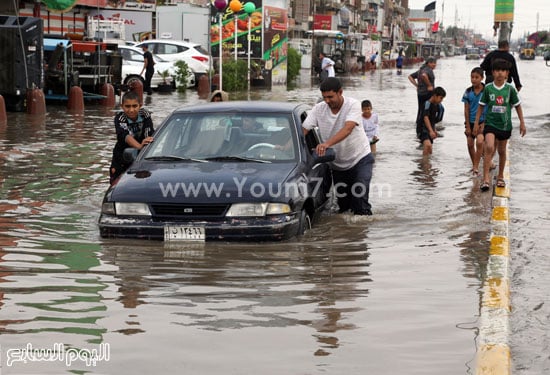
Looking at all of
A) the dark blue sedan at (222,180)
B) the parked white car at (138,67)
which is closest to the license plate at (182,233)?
the dark blue sedan at (222,180)

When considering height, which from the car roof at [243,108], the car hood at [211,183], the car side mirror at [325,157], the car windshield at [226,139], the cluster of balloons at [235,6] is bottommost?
the car hood at [211,183]

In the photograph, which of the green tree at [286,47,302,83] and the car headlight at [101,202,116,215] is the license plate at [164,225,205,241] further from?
the green tree at [286,47,302,83]

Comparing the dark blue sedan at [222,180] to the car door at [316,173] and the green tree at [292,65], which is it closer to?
the car door at [316,173]

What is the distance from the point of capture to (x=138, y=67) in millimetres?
35000

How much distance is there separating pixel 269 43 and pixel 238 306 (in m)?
37.2

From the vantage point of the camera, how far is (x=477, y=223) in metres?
10.6

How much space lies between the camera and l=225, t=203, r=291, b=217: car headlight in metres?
8.75

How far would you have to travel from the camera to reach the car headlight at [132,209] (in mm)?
8898

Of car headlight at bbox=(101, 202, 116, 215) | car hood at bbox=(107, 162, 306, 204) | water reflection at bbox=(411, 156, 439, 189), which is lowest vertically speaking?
water reflection at bbox=(411, 156, 439, 189)

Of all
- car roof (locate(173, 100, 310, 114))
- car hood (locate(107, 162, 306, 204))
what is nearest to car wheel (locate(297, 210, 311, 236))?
Result: car hood (locate(107, 162, 306, 204))

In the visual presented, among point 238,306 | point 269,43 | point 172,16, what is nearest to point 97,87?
point 269,43

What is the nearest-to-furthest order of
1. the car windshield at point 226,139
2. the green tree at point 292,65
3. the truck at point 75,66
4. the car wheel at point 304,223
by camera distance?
the car wheel at point 304,223 → the car windshield at point 226,139 → the truck at point 75,66 → the green tree at point 292,65

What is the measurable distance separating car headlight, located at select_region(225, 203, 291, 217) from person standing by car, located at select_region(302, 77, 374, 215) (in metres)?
1.53

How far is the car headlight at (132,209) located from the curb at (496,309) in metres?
2.90
